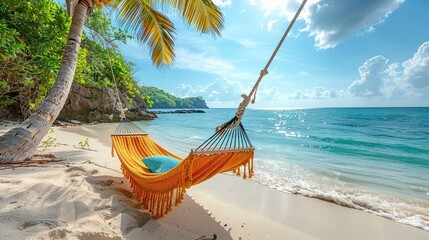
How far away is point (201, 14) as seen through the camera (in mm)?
3619

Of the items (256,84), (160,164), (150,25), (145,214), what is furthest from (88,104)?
(256,84)

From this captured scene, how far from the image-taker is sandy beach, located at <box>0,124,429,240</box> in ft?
4.23

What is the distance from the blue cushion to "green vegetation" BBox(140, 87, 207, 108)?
160 feet

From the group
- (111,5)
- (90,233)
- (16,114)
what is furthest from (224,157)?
(16,114)

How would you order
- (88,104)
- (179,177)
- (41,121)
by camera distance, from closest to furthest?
(179,177)
(41,121)
(88,104)

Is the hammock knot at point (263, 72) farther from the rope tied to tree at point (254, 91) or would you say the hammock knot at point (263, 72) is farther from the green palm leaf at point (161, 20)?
the green palm leaf at point (161, 20)

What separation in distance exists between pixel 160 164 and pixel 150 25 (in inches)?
114

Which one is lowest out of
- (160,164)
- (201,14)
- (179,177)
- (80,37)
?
(160,164)

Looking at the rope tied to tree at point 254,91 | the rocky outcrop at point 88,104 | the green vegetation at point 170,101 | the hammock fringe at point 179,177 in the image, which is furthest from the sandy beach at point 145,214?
the green vegetation at point 170,101

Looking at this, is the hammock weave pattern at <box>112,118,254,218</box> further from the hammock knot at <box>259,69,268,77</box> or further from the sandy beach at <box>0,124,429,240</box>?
the hammock knot at <box>259,69,268,77</box>

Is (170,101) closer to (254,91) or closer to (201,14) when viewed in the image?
(201,14)

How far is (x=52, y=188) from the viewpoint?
1.71 meters

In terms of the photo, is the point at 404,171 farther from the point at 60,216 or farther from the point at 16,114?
the point at 16,114

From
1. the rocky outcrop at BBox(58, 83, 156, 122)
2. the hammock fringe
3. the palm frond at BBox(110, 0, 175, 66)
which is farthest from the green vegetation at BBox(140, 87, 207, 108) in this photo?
the hammock fringe
